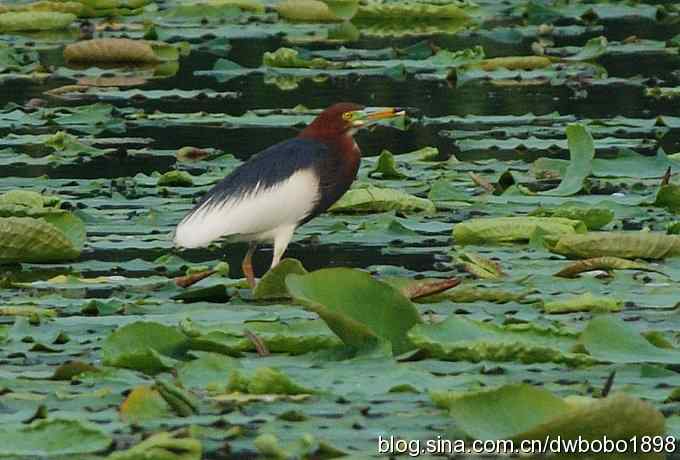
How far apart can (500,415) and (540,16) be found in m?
15.4

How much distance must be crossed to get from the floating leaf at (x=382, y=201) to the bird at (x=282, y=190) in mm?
827

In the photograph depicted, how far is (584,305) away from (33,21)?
1309cm

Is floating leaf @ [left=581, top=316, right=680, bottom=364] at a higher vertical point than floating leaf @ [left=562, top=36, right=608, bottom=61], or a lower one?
higher

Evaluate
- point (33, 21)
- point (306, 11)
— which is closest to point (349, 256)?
point (33, 21)

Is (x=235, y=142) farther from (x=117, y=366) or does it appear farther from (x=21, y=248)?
(x=117, y=366)

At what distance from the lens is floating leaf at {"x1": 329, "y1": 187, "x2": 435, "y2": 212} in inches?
425

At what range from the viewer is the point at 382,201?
425 inches

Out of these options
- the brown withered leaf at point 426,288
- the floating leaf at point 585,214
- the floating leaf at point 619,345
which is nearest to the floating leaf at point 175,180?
the floating leaf at point 585,214

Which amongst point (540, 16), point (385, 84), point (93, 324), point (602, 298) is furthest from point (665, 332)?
point (540, 16)

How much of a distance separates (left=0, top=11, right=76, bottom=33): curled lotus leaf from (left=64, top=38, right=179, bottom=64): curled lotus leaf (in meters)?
2.37

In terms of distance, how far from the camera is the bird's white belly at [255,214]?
9367 mm

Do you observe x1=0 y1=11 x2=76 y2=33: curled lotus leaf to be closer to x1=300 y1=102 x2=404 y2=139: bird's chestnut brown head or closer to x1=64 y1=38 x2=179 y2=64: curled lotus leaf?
x1=64 y1=38 x2=179 y2=64: curled lotus leaf

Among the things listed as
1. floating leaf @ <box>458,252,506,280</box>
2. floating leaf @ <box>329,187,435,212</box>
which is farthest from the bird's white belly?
floating leaf @ <box>329,187,435,212</box>

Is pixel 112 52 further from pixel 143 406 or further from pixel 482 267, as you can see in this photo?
pixel 143 406
